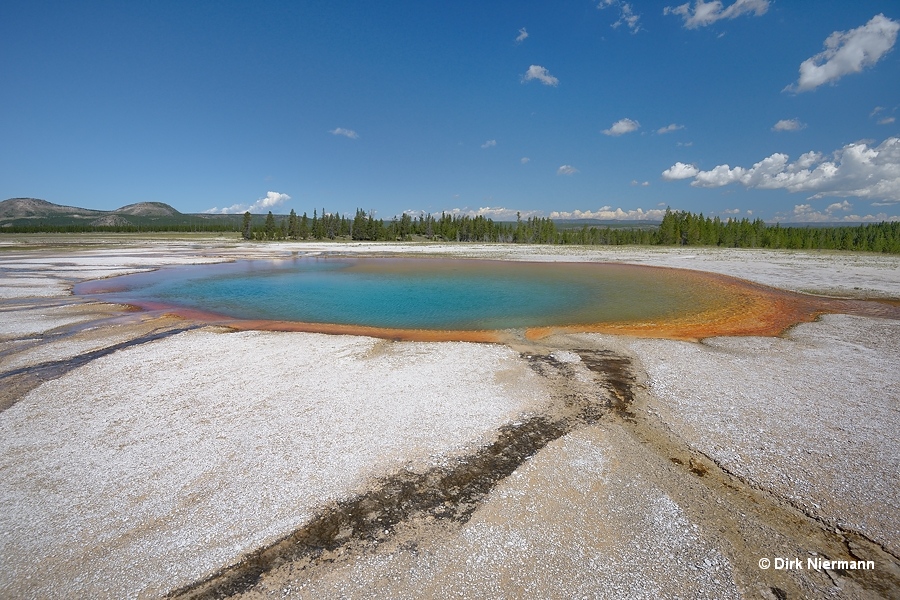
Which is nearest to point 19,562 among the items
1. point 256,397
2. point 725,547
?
point 256,397

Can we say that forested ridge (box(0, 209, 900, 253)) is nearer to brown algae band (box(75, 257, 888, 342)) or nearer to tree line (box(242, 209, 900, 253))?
tree line (box(242, 209, 900, 253))

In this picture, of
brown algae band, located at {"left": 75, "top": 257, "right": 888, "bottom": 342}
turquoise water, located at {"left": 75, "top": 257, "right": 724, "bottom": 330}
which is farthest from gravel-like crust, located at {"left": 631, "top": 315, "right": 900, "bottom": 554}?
turquoise water, located at {"left": 75, "top": 257, "right": 724, "bottom": 330}

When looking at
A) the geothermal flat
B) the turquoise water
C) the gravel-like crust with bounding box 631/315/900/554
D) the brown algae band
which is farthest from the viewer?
the turquoise water

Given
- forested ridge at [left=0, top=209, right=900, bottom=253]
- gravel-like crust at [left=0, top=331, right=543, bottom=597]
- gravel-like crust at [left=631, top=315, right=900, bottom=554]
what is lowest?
gravel-like crust at [left=0, top=331, right=543, bottom=597]

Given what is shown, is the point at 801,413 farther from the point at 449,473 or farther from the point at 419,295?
the point at 419,295

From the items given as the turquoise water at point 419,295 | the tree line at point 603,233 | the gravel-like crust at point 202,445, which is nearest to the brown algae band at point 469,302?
the turquoise water at point 419,295

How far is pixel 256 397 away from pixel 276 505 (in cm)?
396

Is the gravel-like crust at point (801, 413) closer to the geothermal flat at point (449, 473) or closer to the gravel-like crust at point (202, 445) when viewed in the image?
the geothermal flat at point (449, 473)

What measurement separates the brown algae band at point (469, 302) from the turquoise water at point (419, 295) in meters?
0.06

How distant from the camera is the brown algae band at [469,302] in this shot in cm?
1591

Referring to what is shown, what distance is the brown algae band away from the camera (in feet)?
52.2

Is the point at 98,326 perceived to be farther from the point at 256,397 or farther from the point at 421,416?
the point at 421,416

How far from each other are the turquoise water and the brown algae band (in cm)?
6

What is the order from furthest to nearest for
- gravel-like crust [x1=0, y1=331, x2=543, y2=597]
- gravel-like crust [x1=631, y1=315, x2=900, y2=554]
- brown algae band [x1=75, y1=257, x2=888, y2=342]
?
brown algae band [x1=75, y1=257, x2=888, y2=342]
gravel-like crust [x1=631, y1=315, x2=900, y2=554]
gravel-like crust [x1=0, y1=331, x2=543, y2=597]
